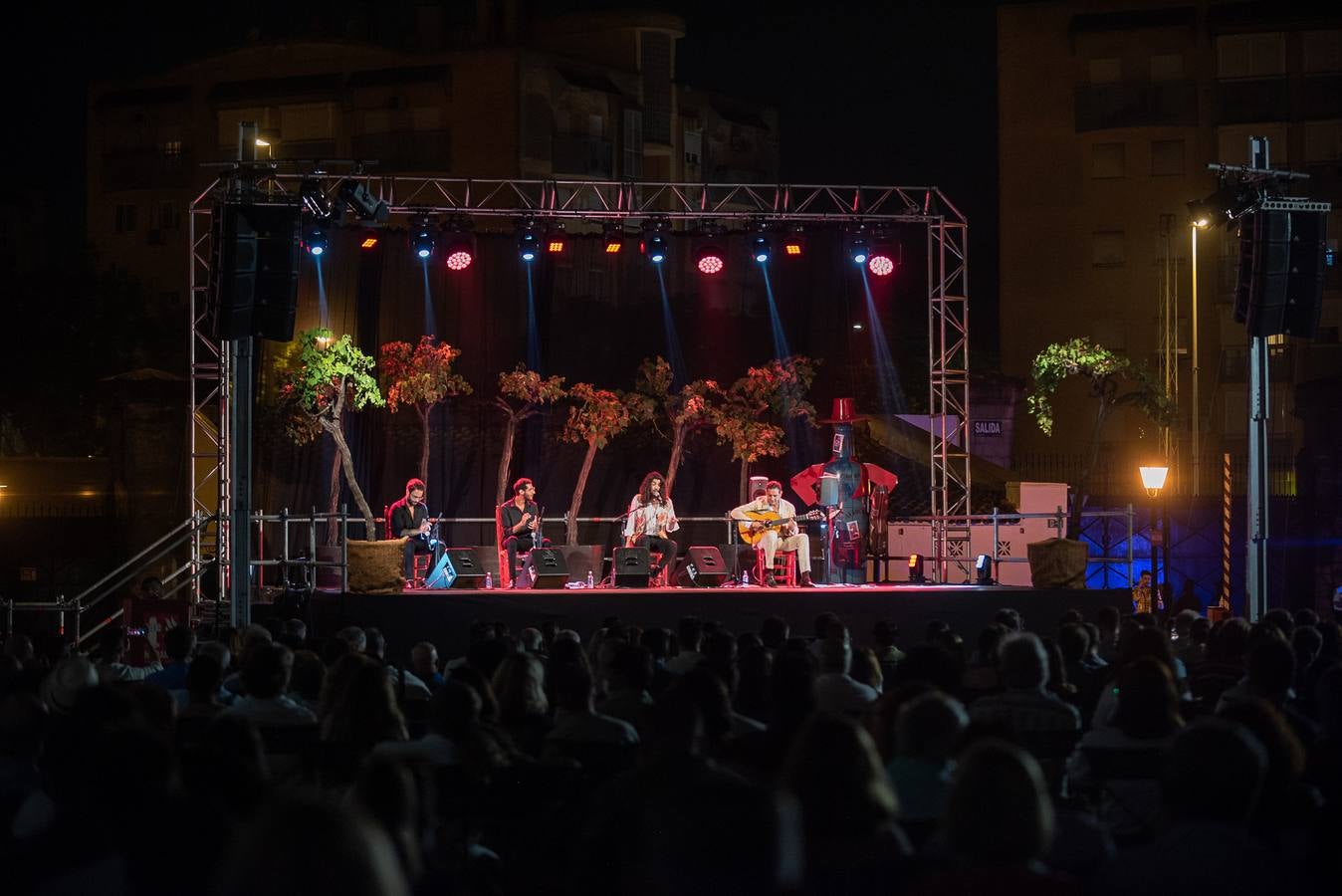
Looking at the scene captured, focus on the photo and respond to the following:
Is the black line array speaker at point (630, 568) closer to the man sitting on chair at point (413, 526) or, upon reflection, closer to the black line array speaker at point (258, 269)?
the man sitting on chair at point (413, 526)

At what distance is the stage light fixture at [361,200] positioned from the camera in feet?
49.0

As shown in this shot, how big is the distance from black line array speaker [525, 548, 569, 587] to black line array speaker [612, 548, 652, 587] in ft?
1.72

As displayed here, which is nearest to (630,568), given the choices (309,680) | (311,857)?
(309,680)

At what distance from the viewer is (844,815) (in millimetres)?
3291

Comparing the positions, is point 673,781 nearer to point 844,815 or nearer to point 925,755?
point 844,815

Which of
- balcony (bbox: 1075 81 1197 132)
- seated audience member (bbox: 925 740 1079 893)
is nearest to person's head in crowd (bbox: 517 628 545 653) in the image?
seated audience member (bbox: 925 740 1079 893)

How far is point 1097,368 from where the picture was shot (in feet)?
76.4

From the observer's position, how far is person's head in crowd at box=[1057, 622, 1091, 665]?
7906 millimetres

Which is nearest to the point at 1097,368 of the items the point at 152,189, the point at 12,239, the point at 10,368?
the point at 10,368

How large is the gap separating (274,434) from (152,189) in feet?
58.9

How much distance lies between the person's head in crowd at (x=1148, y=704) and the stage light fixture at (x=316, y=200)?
1112 centimetres

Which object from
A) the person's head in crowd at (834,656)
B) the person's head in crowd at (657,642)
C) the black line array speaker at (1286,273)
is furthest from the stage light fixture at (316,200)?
the person's head in crowd at (834,656)

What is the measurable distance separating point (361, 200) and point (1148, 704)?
11.6 metres

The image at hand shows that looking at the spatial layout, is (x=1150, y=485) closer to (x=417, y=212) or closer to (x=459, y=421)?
(x=417, y=212)
